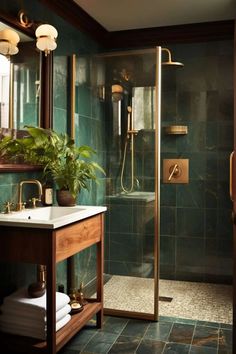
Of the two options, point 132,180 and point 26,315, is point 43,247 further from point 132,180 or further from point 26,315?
point 132,180

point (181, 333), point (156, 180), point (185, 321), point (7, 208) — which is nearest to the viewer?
point (7, 208)

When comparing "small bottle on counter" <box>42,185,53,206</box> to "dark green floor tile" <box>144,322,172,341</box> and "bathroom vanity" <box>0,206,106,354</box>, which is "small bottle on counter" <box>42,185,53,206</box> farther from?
"dark green floor tile" <box>144,322,172,341</box>

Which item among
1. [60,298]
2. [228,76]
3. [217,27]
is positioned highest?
[217,27]

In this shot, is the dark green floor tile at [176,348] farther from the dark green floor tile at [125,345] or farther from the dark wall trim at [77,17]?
the dark wall trim at [77,17]

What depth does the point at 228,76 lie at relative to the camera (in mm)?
3664

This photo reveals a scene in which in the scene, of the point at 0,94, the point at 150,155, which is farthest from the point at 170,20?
the point at 0,94

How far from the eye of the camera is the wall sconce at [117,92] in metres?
3.21

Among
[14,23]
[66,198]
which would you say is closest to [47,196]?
[66,198]

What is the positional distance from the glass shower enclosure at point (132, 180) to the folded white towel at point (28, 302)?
0.80 meters

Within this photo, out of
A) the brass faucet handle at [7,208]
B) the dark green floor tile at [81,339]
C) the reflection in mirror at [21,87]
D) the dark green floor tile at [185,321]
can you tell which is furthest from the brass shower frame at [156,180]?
the brass faucet handle at [7,208]

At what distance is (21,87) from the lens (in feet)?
8.53

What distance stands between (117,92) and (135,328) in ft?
5.84

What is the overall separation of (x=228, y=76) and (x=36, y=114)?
186 cm

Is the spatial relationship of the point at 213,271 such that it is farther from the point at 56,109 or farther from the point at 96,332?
the point at 56,109
